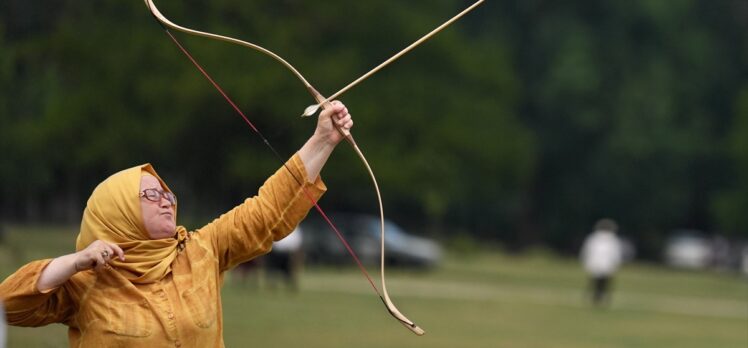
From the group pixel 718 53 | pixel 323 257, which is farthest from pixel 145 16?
pixel 718 53

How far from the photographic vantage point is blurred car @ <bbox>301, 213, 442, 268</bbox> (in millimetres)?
45281

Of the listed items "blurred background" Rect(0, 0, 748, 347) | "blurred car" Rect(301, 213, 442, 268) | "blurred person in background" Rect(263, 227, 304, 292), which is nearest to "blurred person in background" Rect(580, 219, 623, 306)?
"blurred background" Rect(0, 0, 748, 347)

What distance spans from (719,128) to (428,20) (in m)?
21.5

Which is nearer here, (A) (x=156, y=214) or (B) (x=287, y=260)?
(A) (x=156, y=214)

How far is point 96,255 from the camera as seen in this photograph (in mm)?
5250

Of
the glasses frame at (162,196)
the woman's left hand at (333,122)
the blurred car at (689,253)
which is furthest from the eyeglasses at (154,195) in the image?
the blurred car at (689,253)

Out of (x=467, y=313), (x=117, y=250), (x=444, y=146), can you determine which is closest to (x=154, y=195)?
(x=117, y=250)

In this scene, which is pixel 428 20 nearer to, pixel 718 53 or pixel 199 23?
pixel 199 23

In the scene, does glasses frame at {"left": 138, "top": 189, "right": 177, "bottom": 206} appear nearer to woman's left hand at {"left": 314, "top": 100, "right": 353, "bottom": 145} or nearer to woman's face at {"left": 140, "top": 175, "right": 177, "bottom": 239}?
woman's face at {"left": 140, "top": 175, "right": 177, "bottom": 239}

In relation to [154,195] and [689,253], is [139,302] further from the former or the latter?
[689,253]

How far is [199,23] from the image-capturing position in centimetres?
4459

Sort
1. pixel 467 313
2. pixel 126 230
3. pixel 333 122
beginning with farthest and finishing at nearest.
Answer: pixel 467 313
pixel 333 122
pixel 126 230

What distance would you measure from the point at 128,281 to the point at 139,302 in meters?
0.08

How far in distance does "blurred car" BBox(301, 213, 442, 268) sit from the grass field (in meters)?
1.41
